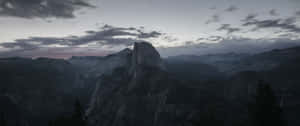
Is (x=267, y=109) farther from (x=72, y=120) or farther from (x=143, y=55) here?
(x=143, y=55)

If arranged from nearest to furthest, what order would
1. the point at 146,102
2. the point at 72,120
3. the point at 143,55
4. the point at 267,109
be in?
the point at 267,109 → the point at 72,120 → the point at 146,102 → the point at 143,55

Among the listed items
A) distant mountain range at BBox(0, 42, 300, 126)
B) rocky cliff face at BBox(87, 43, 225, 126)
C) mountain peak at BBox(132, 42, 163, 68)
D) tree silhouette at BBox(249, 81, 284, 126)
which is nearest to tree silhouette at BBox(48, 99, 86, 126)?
distant mountain range at BBox(0, 42, 300, 126)

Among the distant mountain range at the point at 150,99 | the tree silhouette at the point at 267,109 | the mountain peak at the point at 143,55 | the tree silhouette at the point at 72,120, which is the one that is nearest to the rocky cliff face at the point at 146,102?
the distant mountain range at the point at 150,99

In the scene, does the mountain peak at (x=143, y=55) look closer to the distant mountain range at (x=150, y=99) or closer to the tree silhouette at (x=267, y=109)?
the distant mountain range at (x=150, y=99)

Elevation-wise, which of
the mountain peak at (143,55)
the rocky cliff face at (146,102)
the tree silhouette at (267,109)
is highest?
the mountain peak at (143,55)

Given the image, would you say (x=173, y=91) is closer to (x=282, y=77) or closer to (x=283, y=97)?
(x=283, y=97)

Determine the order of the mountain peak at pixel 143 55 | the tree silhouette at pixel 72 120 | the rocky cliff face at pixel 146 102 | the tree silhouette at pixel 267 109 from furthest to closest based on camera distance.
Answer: the mountain peak at pixel 143 55, the rocky cliff face at pixel 146 102, the tree silhouette at pixel 72 120, the tree silhouette at pixel 267 109

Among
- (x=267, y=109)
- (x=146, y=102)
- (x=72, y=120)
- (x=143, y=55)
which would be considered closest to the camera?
(x=267, y=109)

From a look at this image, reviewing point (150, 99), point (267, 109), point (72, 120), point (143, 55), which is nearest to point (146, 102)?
point (150, 99)
